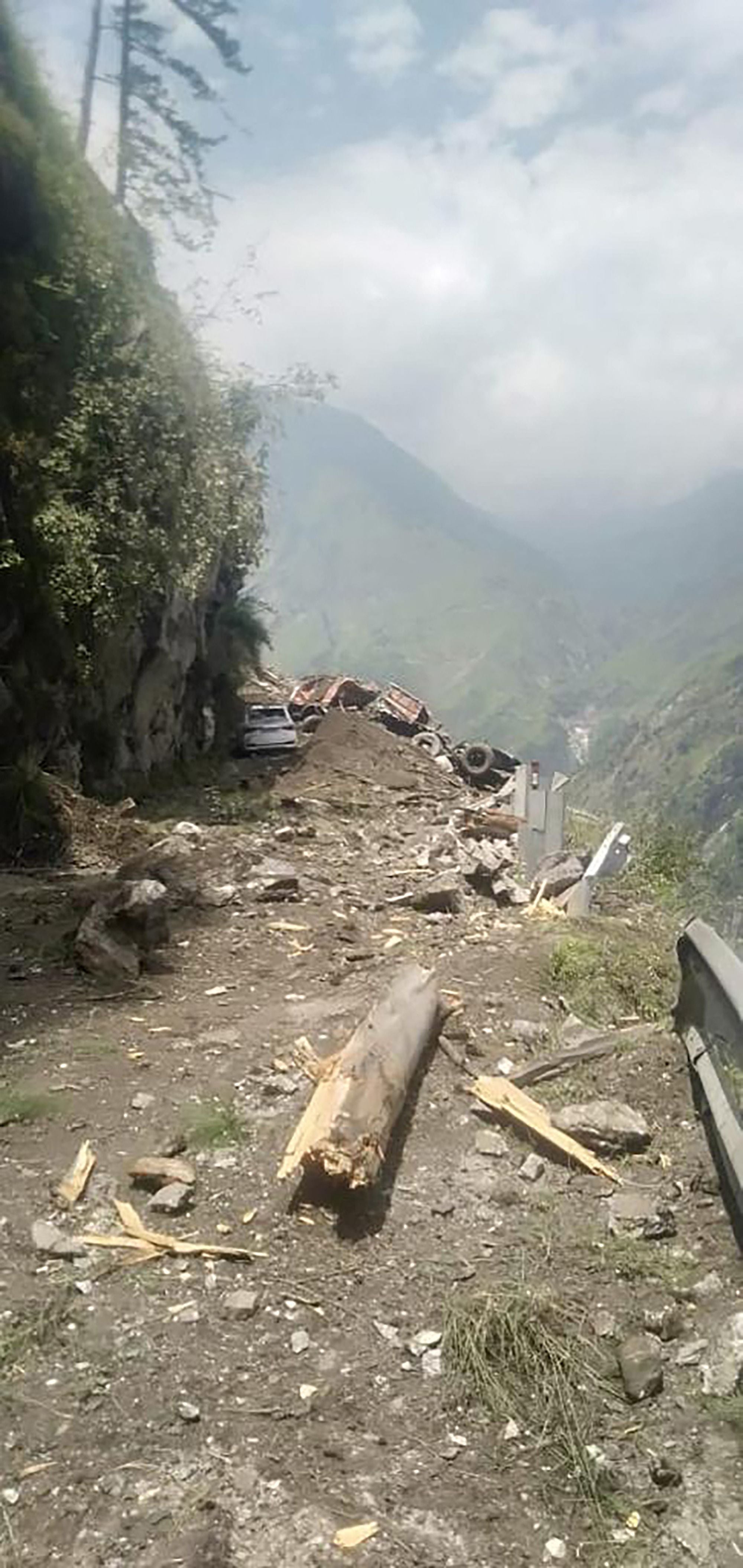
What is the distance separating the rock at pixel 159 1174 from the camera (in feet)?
15.0

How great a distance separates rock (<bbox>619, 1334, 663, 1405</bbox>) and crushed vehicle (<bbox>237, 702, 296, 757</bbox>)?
1993cm

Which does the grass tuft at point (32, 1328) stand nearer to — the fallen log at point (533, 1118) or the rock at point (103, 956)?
the fallen log at point (533, 1118)

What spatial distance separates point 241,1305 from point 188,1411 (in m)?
0.53

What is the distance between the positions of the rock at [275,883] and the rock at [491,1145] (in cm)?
455

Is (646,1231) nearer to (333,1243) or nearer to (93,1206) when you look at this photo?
(333,1243)

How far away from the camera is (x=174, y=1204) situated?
4371mm

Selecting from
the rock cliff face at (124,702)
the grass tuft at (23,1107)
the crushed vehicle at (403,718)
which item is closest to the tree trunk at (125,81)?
the rock cliff face at (124,702)

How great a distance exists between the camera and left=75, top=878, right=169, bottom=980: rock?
23.7 feet

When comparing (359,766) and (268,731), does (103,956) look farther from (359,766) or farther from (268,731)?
(268,731)

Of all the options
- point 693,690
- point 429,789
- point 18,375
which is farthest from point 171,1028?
point 693,690

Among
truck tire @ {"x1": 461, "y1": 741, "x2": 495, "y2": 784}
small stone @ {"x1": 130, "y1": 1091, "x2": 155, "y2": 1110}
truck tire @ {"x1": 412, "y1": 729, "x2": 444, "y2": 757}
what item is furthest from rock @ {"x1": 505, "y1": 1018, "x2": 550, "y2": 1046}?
truck tire @ {"x1": 412, "y1": 729, "x2": 444, "y2": 757}

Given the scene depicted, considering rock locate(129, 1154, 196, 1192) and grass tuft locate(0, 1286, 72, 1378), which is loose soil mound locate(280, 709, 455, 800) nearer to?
rock locate(129, 1154, 196, 1192)

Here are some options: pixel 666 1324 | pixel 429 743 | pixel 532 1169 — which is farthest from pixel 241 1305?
pixel 429 743

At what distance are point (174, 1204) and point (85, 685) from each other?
1124cm
